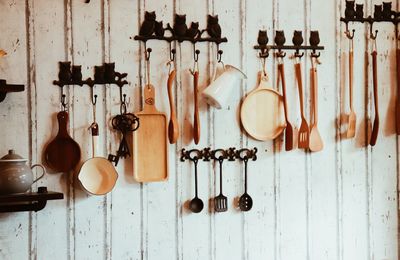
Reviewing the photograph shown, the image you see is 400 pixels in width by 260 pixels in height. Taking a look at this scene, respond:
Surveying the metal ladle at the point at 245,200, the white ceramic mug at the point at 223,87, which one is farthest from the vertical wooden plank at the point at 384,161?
the white ceramic mug at the point at 223,87

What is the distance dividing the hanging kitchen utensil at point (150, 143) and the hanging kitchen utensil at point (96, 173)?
0.37 ft

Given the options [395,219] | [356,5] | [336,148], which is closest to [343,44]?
[356,5]

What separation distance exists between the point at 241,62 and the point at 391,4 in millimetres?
838

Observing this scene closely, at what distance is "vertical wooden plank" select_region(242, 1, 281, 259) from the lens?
102 inches

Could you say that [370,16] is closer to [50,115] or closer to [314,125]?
[314,125]

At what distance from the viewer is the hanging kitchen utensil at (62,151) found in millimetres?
2314

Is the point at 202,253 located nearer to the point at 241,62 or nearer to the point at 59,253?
the point at 59,253

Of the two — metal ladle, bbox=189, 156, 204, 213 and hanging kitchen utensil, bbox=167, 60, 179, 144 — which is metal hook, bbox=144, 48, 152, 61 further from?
metal ladle, bbox=189, 156, 204, 213

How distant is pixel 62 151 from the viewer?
233 cm

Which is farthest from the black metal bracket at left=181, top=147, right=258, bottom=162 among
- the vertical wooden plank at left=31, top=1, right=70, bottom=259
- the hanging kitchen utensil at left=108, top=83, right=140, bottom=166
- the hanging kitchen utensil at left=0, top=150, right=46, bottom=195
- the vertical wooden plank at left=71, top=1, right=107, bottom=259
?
the hanging kitchen utensil at left=0, top=150, right=46, bottom=195

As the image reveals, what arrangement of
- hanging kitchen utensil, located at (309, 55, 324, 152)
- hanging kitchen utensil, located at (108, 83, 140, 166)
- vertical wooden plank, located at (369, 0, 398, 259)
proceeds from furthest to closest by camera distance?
1. vertical wooden plank, located at (369, 0, 398, 259)
2. hanging kitchen utensil, located at (309, 55, 324, 152)
3. hanging kitchen utensil, located at (108, 83, 140, 166)

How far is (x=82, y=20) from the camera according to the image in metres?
2.39

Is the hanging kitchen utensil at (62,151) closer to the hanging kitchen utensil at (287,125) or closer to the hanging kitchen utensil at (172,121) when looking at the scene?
the hanging kitchen utensil at (172,121)

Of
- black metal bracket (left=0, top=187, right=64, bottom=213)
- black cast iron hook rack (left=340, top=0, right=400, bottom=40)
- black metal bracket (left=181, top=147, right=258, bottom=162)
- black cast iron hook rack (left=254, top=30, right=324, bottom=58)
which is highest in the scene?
black cast iron hook rack (left=340, top=0, right=400, bottom=40)
